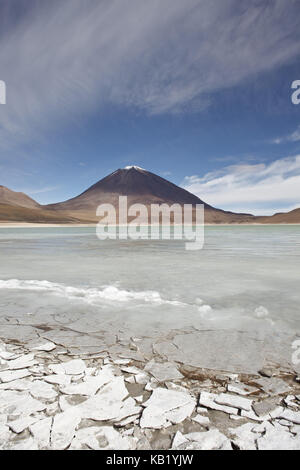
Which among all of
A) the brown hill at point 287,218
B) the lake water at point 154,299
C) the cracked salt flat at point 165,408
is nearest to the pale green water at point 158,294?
the lake water at point 154,299

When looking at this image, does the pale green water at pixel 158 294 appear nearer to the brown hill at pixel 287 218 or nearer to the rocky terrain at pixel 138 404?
the rocky terrain at pixel 138 404

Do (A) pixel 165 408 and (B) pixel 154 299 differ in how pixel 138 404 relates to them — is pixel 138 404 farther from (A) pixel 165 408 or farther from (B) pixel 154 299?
(B) pixel 154 299

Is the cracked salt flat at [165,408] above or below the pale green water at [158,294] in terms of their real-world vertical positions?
below

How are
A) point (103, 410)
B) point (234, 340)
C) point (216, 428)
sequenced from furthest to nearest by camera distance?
1. point (234, 340)
2. point (103, 410)
3. point (216, 428)

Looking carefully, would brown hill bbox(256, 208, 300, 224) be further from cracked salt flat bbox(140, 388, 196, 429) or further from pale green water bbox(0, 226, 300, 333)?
cracked salt flat bbox(140, 388, 196, 429)

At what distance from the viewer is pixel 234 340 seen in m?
3.26

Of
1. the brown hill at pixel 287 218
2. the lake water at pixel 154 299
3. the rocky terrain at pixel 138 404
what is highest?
the brown hill at pixel 287 218

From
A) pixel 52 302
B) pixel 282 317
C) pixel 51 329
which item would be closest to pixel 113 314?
pixel 51 329

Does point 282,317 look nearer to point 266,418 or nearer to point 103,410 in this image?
point 266,418

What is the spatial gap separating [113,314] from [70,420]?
7.35 feet

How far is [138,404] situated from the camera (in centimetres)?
207

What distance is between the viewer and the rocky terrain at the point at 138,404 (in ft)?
5.71

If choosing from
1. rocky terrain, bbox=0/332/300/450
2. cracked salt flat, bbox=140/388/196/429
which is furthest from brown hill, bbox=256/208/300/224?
cracked salt flat, bbox=140/388/196/429
